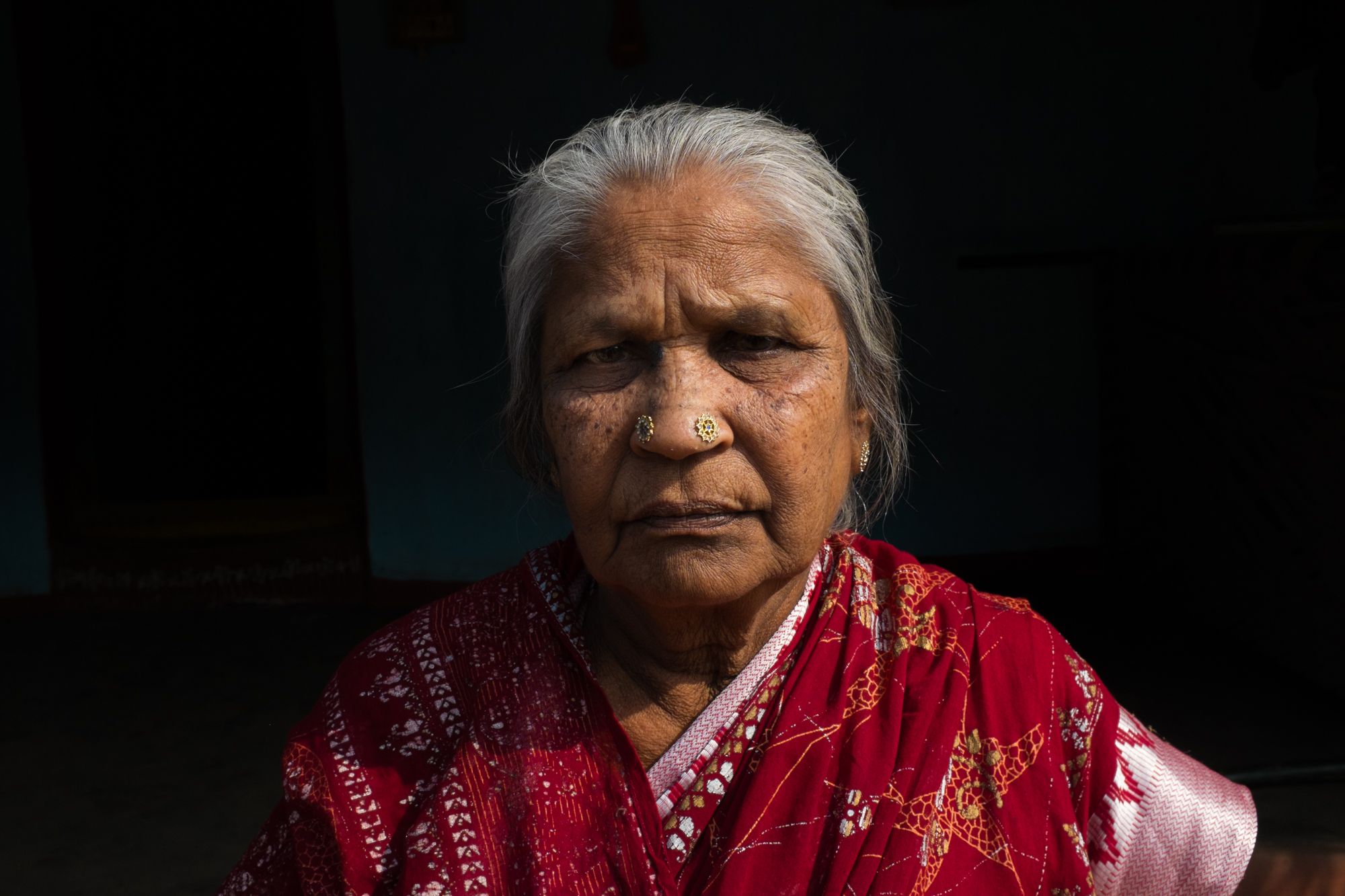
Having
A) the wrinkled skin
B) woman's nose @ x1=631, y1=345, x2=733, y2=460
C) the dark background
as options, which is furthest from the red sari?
the dark background

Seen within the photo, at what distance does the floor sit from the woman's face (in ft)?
7.76

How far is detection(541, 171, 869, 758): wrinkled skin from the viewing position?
1.46 m

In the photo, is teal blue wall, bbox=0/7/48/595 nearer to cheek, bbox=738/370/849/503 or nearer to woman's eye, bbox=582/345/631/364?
woman's eye, bbox=582/345/631/364

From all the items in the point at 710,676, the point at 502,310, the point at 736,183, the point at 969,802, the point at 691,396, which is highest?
the point at 736,183

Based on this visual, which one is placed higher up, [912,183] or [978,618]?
[912,183]

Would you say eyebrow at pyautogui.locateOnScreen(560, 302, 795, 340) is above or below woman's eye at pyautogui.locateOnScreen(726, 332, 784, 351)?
above

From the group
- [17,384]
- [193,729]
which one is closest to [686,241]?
[193,729]

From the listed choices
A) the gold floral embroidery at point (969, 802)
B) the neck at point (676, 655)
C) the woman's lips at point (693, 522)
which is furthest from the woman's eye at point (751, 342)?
the gold floral embroidery at point (969, 802)

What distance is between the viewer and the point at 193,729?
14.3ft

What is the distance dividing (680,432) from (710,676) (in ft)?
1.33

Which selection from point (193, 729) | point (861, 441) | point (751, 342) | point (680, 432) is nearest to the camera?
point (680, 432)

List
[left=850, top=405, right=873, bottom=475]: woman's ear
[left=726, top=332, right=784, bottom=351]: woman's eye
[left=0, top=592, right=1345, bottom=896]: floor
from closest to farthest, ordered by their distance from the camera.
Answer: [left=726, top=332, right=784, bottom=351]: woman's eye < [left=850, top=405, right=873, bottom=475]: woman's ear < [left=0, top=592, right=1345, bottom=896]: floor

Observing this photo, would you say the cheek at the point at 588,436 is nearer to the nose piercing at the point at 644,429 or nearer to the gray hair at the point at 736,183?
the nose piercing at the point at 644,429

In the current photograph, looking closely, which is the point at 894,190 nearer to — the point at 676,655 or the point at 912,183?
the point at 912,183
